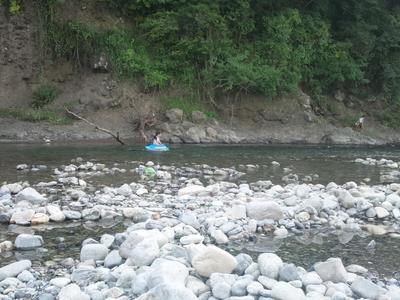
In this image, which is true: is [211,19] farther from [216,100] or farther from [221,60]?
[216,100]

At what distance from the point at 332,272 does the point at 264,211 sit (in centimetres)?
293

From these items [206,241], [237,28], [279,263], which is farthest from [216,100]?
[279,263]

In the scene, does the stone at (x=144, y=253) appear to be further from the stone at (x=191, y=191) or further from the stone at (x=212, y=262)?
the stone at (x=191, y=191)

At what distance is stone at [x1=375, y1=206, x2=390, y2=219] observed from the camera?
907cm

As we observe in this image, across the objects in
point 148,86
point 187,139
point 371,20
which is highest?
point 371,20

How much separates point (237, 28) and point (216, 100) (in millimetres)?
3996

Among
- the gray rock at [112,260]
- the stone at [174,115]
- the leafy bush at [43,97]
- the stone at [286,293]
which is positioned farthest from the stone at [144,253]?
the leafy bush at [43,97]

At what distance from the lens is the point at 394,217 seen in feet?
29.7

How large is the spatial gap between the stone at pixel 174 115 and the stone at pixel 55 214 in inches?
616

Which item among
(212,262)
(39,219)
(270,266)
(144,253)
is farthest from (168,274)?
(39,219)

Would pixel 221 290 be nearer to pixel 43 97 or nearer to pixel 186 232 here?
pixel 186 232

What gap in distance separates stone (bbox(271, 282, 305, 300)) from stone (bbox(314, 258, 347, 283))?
0.73 m

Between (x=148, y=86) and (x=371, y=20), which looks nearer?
(x=148, y=86)

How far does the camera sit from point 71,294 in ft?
16.3
